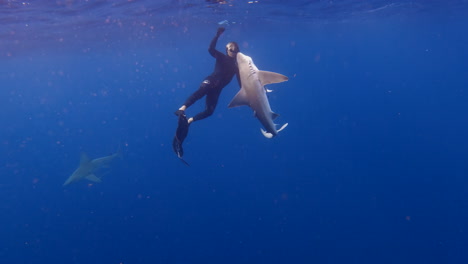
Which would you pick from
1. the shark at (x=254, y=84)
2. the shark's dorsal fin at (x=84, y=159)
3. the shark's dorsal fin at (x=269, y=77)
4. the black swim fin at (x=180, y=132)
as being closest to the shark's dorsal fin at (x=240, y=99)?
the shark at (x=254, y=84)

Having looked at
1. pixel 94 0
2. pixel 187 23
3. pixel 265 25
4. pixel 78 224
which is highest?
pixel 94 0

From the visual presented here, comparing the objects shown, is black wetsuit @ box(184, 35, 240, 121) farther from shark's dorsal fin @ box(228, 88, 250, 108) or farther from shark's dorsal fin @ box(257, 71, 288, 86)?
shark's dorsal fin @ box(257, 71, 288, 86)

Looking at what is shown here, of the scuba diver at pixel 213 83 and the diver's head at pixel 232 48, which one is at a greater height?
the diver's head at pixel 232 48

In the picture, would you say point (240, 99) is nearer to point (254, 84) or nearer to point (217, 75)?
point (254, 84)

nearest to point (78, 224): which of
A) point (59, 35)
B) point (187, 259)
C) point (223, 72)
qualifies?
point (187, 259)

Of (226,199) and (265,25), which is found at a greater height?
(265,25)

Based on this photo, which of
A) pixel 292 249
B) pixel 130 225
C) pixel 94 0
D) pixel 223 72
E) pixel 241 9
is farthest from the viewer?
pixel 130 225

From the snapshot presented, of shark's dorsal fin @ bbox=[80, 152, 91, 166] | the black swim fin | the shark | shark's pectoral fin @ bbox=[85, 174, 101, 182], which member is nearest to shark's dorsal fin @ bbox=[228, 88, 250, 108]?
the shark

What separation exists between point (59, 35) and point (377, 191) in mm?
26115

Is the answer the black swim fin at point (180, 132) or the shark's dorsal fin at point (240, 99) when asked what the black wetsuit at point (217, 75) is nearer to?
the black swim fin at point (180, 132)

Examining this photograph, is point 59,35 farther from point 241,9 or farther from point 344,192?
point 344,192

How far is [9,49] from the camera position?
26.1 meters

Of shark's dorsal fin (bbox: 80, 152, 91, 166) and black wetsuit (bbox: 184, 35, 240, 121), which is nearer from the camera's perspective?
black wetsuit (bbox: 184, 35, 240, 121)

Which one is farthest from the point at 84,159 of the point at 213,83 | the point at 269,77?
the point at 269,77
